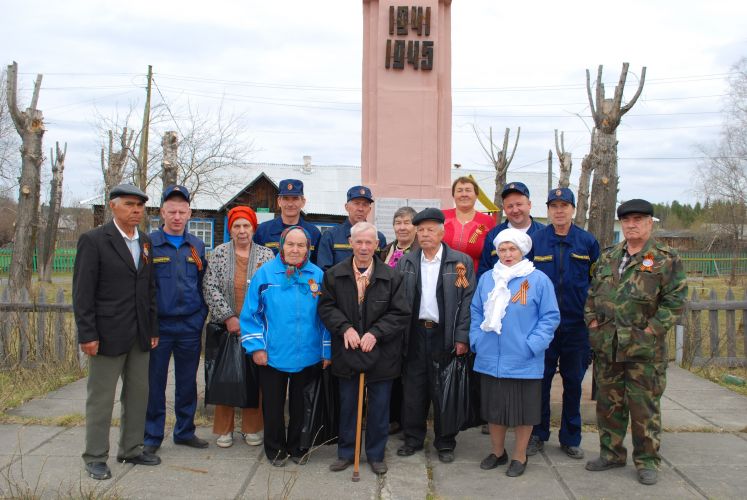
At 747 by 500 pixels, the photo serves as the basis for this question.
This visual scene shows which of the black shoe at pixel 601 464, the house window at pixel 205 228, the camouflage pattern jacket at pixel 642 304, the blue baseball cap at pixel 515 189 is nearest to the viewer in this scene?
the camouflage pattern jacket at pixel 642 304

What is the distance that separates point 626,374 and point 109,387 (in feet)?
11.2

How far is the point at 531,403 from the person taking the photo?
412cm

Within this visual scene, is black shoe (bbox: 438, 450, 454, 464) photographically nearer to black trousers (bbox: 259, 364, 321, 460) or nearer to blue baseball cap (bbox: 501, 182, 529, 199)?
black trousers (bbox: 259, 364, 321, 460)

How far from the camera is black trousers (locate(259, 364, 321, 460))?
4.33m

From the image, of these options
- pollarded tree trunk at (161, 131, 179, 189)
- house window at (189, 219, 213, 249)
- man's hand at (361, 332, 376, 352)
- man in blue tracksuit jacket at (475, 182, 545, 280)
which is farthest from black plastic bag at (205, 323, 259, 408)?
house window at (189, 219, 213, 249)

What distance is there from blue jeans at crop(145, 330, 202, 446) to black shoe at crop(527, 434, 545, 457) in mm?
2506

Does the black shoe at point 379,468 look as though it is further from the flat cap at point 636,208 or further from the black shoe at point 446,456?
the flat cap at point 636,208

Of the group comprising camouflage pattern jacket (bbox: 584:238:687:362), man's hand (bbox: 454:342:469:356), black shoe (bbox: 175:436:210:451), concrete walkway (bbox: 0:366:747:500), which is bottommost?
concrete walkway (bbox: 0:366:747:500)

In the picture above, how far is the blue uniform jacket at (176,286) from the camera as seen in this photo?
177 inches

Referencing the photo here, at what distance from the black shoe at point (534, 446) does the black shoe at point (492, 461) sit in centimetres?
28

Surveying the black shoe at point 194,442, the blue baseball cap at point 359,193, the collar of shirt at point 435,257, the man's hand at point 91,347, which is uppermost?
the blue baseball cap at point 359,193

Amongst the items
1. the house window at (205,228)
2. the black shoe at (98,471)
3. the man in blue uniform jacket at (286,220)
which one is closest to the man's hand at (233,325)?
the man in blue uniform jacket at (286,220)

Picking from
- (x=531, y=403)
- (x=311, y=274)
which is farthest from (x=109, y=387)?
(x=531, y=403)

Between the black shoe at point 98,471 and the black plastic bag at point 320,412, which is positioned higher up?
the black plastic bag at point 320,412
